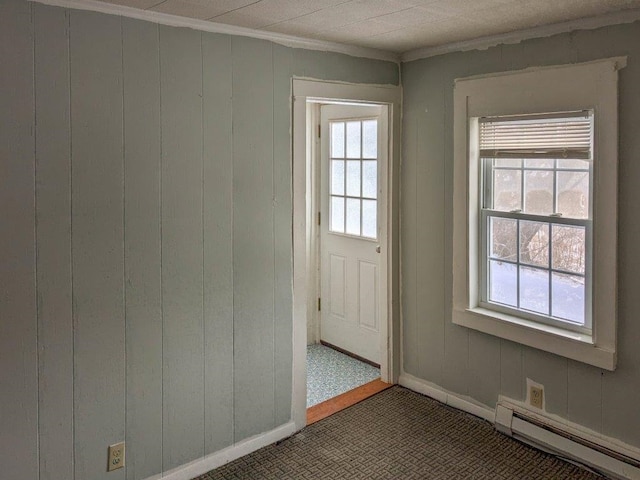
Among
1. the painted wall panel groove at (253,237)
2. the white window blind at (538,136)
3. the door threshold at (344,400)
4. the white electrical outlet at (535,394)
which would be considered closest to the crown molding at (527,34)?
the white window blind at (538,136)

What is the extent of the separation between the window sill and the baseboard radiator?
413mm

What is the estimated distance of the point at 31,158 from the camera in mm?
2330

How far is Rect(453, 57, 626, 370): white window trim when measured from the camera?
278 cm

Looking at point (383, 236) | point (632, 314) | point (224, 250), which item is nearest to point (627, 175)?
point (632, 314)

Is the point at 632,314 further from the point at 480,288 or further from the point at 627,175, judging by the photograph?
the point at 480,288

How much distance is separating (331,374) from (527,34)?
8.70 feet

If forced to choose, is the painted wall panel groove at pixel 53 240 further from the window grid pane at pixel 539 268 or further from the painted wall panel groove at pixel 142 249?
the window grid pane at pixel 539 268

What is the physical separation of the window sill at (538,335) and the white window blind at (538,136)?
36.7 inches

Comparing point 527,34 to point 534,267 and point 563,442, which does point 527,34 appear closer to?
point 534,267

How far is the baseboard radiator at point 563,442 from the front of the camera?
2846 mm

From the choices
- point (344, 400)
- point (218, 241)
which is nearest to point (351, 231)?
point (344, 400)

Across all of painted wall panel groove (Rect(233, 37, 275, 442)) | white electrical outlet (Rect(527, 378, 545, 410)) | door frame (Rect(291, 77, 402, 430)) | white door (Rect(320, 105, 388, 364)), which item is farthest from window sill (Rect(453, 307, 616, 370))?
painted wall panel groove (Rect(233, 37, 275, 442))

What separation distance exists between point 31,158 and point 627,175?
270cm

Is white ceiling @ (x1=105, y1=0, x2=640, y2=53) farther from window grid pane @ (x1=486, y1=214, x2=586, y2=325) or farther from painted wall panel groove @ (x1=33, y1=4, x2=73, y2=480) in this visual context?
window grid pane @ (x1=486, y1=214, x2=586, y2=325)
